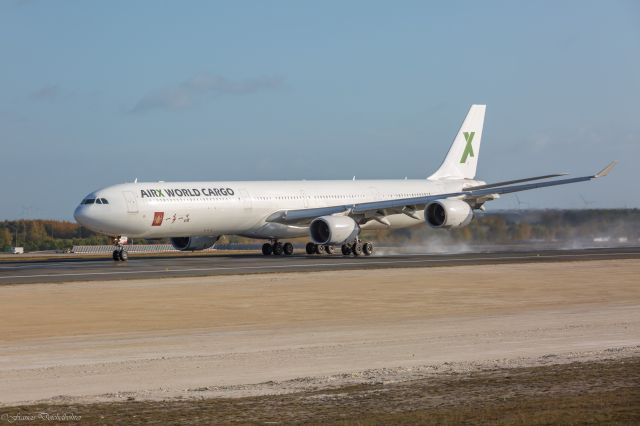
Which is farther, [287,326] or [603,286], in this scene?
[603,286]

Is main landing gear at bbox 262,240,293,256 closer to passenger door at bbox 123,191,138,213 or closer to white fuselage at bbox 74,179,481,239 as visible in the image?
white fuselage at bbox 74,179,481,239

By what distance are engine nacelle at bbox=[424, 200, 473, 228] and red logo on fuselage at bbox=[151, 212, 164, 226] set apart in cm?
1440

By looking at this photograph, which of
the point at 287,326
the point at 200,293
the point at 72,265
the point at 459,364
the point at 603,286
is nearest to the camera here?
the point at 459,364

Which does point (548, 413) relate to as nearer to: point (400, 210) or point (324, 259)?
point (324, 259)

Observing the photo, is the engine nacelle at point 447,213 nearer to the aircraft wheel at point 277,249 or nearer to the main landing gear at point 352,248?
the main landing gear at point 352,248

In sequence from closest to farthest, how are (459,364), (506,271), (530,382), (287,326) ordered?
(530,382) → (459,364) → (287,326) → (506,271)

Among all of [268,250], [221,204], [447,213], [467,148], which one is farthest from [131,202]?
[467,148]

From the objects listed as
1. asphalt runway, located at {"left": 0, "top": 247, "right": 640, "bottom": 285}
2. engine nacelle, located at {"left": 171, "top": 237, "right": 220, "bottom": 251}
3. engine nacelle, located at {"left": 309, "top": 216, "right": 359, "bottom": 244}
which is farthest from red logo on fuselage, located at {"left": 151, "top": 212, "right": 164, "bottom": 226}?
engine nacelle, located at {"left": 309, "top": 216, "right": 359, "bottom": 244}

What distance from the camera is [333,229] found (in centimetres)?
5347

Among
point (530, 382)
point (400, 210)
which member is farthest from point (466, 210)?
point (530, 382)

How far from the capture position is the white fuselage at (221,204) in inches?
2019

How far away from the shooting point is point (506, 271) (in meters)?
41.9

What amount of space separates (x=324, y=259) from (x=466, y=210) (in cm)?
859

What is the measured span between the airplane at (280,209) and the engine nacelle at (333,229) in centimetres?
5
